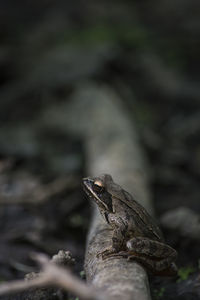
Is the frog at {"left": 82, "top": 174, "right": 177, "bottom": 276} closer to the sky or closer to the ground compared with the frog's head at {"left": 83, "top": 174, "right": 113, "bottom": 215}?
closer to the ground

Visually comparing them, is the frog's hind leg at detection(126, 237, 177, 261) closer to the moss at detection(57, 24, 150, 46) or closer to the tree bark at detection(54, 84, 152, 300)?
the tree bark at detection(54, 84, 152, 300)

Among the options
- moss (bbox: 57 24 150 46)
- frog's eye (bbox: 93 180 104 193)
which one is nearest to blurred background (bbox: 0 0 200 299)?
moss (bbox: 57 24 150 46)

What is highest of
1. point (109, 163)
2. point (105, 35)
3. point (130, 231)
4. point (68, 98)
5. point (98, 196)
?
point (105, 35)

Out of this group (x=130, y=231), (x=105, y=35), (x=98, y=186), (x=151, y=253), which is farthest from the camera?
(x=105, y=35)

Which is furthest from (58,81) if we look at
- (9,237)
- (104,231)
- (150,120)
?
(104,231)

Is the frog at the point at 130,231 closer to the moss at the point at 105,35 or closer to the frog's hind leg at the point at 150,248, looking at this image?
the frog's hind leg at the point at 150,248

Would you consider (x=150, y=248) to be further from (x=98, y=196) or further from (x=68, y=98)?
(x=68, y=98)

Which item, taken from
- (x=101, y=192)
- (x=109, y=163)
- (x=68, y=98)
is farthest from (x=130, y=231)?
(x=68, y=98)
